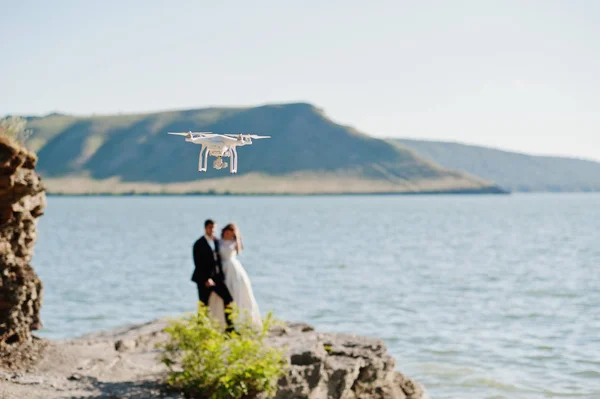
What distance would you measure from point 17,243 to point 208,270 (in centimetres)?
369

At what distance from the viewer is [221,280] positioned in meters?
15.8

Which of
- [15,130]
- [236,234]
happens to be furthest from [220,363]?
[15,130]

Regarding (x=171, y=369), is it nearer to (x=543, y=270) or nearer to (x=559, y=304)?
(x=559, y=304)

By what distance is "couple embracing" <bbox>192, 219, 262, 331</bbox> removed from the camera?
15406 millimetres

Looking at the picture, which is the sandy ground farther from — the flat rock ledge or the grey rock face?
the grey rock face

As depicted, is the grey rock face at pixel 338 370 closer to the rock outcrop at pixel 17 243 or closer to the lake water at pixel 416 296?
the lake water at pixel 416 296

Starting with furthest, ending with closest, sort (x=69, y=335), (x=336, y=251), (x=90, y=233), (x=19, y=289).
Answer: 1. (x=90, y=233)
2. (x=336, y=251)
3. (x=69, y=335)
4. (x=19, y=289)

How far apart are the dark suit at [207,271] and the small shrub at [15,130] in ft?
12.4

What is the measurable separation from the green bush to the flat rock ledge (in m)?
0.46

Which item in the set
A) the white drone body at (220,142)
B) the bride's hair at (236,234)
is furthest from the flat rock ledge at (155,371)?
the white drone body at (220,142)

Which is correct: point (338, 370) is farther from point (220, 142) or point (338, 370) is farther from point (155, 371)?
point (220, 142)

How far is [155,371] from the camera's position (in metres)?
13.9

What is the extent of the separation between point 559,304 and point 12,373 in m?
26.7

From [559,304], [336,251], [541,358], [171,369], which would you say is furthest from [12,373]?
[336,251]
